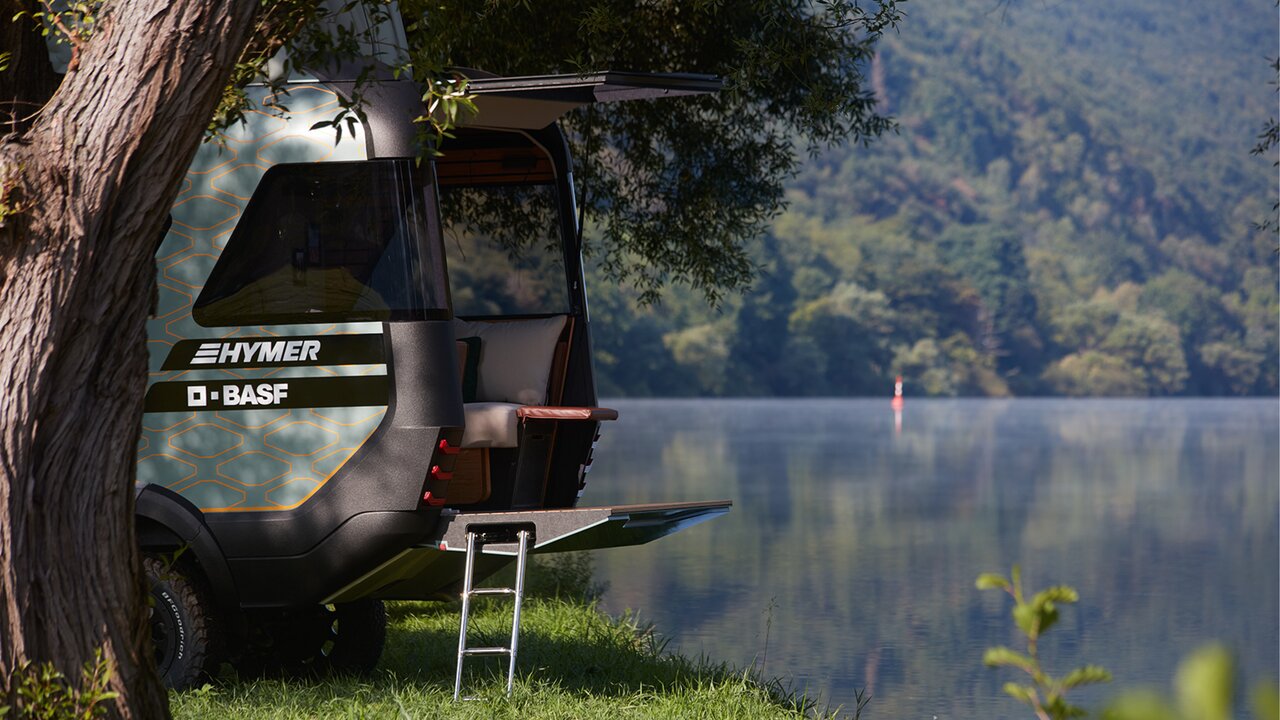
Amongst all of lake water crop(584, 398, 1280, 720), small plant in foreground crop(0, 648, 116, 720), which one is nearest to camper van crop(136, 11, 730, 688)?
small plant in foreground crop(0, 648, 116, 720)

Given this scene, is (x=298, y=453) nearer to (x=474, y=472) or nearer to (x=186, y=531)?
(x=186, y=531)

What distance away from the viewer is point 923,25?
151000 millimetres

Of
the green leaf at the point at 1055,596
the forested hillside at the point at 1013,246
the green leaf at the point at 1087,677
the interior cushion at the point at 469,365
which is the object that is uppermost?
the forested hillside at the point at 1013,246

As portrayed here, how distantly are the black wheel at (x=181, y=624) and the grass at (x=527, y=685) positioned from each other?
0.61 ft

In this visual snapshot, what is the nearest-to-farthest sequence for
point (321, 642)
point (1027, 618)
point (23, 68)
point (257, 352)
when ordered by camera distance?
point (1027, 618) < point (257, 352) < point (23, 68) < point (321, 642)

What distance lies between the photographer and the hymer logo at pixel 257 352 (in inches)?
257

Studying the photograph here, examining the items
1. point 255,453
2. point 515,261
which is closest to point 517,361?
point 515,261

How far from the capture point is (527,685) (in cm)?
690

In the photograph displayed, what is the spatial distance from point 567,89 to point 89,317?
2.86 m

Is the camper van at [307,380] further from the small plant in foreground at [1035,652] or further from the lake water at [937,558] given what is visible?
the small plant in foreground at [1035,652]

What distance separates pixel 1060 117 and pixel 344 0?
142526 mm

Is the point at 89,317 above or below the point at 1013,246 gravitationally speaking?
below

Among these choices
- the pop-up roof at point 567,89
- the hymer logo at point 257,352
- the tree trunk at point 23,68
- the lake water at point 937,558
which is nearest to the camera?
the tree trunk at point 23,68

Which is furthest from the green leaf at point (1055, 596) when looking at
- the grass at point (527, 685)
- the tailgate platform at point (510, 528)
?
the grass at point (527, 685)
